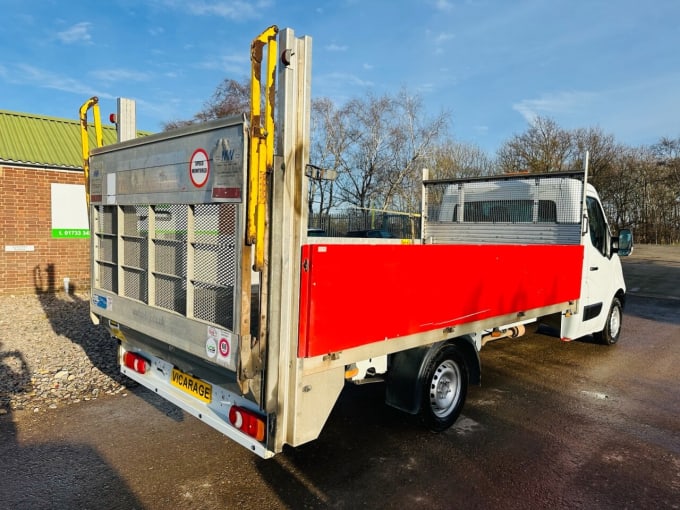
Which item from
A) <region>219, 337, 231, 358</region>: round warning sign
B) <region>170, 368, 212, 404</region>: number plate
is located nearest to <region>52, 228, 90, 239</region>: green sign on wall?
<region>170, 368, 212, 404</region>: number plate

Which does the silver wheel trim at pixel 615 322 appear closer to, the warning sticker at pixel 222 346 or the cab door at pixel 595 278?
the cab door at pixel 595 278

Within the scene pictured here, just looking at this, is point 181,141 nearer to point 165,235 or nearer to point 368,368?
point 165,235

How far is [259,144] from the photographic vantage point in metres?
2.55

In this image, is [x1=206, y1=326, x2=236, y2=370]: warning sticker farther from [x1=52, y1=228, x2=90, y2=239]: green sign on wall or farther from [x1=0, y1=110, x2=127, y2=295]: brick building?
[x1=52, y1=228, x2=90, y2=239]: green sign on wall

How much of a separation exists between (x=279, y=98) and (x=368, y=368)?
1961 mm

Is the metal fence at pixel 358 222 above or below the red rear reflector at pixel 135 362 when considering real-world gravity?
above

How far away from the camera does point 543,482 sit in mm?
3363

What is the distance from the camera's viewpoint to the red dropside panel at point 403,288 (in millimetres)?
2781

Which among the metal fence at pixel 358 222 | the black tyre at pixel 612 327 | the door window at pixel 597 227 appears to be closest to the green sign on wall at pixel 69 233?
the metal fence at pixel 358 222

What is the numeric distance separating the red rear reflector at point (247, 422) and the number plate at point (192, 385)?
1.10 ft

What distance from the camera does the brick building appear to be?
10359mm

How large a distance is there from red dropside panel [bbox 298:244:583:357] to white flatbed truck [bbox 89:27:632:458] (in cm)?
1

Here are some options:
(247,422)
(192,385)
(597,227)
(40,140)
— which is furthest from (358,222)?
(247,422)

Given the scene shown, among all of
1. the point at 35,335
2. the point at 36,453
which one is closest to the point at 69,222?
the point at 35,335
